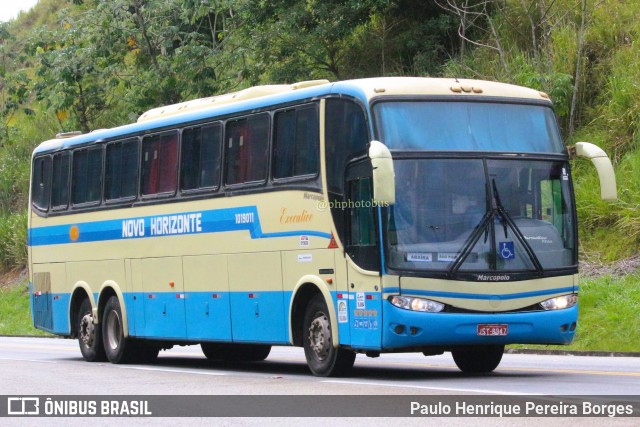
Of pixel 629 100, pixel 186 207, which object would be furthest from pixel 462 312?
pixel 629 100

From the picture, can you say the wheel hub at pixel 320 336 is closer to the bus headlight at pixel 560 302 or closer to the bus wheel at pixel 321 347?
the bus wheel at pixel 321 347

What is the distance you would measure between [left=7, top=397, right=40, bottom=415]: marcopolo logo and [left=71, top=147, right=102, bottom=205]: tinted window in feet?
28.4

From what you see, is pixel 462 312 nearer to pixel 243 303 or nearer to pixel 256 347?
pixel 243 303

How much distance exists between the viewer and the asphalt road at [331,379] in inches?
545

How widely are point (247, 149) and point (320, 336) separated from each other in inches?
126

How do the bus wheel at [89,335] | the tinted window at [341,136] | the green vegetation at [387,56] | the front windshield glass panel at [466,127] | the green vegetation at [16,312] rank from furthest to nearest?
the green vegetation at [16,312], the green vegetation at [387,56], the bus wheel at [89,335], the tinted window at [341,136], the front windshield glass panel at [466,127]

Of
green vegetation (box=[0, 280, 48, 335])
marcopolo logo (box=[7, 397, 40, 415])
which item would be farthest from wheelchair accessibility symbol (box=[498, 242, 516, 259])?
green vegetation (box=[0, 280, 48, 335])

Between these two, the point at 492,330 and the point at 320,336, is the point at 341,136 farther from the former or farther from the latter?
the point at 492,330

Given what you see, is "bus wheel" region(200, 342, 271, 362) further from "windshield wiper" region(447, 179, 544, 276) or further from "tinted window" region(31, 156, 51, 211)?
"windshield wiper" region(447, 179, 544, 276)

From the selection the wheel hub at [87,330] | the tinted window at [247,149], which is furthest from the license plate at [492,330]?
the wheel hub at [87,330]

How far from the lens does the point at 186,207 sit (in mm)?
20406

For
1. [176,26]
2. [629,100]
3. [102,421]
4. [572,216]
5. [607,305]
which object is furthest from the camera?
[176,26]

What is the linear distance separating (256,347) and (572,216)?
728 cm

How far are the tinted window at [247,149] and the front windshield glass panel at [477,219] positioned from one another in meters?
3.13
